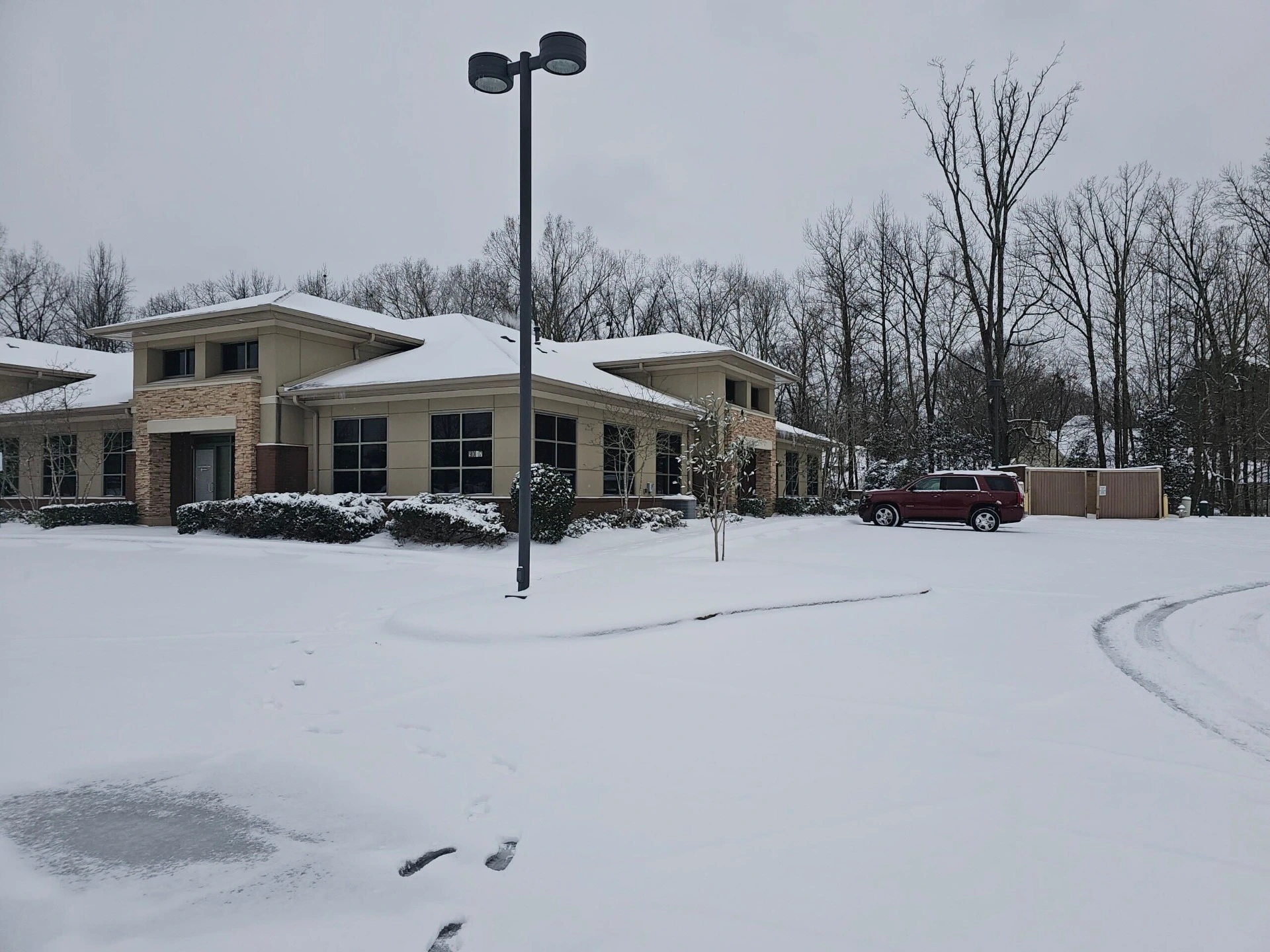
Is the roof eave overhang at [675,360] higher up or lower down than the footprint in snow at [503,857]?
higher up

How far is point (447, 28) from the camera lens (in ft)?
31.7

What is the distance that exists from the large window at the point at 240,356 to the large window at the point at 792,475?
2084cm

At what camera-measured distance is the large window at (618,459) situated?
Result: 22703 mm

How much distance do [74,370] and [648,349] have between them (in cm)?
2052

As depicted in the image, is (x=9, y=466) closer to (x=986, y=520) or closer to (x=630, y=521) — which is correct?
(x=630, y=521)

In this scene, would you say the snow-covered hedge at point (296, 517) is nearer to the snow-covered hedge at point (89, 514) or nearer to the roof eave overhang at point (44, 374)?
the snow-covered hedge at point (89, 514)

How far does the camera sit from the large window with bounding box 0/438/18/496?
2564 cm

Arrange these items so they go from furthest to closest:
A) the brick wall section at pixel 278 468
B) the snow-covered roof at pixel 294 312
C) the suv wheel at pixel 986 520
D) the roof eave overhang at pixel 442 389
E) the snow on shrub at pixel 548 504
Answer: the suv wheel at pixel 986 520, the snow-covered roof at pixel 294 312, the brick wall section at pixel 278 468, the roof eave overhang at pixel 442 389, the snow on shrub at pixel 548 504

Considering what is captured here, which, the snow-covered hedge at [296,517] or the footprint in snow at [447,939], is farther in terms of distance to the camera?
the snow-covered hedge at [296,517]

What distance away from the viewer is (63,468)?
2528cm

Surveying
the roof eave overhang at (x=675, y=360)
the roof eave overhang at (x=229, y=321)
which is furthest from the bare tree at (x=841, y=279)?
the roof eave overhang at (x=229, y=321)

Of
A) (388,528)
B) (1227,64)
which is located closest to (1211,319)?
(1227,64)

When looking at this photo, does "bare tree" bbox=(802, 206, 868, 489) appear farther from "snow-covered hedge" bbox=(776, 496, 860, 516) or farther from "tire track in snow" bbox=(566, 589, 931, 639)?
"tire track in snow" bbox=(566, 589, 931, 639)

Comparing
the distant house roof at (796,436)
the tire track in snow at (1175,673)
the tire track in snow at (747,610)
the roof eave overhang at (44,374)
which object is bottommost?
the tire track in snow at (1175,673)
